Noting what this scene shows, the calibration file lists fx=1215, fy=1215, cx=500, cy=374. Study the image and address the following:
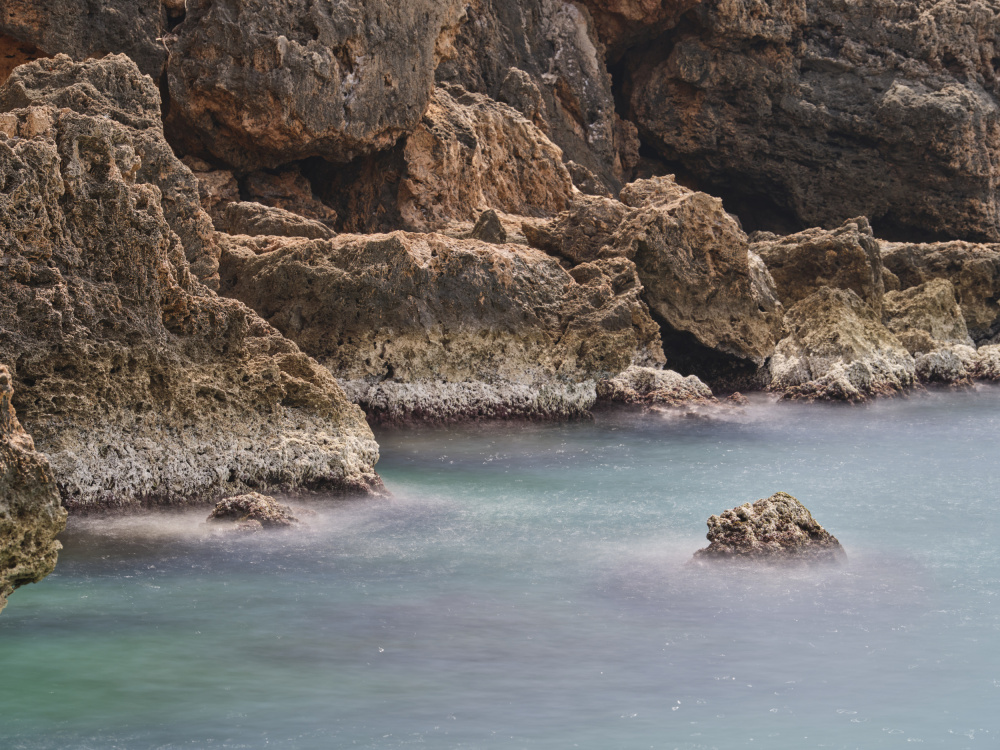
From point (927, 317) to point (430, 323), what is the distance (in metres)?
9.20

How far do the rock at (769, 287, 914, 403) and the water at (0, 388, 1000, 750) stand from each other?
19.1 feet

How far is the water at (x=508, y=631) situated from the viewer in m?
5.12

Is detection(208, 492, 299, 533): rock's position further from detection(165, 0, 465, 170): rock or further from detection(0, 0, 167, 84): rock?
detection(165, 0, 465, 170): rock

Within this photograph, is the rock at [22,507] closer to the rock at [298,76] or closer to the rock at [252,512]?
the rock at [252,512]

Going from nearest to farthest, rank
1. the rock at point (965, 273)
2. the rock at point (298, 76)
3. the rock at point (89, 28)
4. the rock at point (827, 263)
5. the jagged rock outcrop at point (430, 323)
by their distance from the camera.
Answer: the jagged rock outcrop at point (430, 323) < the rock at point (89, 28) < the rock at point (298, 76) < the rock at point (827, 263) < the rock at point (965, 273)

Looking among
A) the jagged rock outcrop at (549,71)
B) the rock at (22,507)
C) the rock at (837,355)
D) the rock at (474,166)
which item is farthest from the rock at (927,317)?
the rock at (22,507)

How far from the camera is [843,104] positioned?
90.5 feet

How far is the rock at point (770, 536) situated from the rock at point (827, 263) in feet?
→ 35.3

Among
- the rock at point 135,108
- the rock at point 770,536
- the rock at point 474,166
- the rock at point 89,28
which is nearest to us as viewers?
the rock at point 770,536

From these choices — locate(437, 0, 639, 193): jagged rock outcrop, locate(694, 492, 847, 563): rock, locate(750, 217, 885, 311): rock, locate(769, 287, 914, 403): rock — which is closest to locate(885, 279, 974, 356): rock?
locate(750, 217, 885, 311): rock

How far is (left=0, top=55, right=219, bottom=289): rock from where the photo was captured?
11.0 meters

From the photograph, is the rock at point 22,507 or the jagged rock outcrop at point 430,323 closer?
the rock at point 22,507

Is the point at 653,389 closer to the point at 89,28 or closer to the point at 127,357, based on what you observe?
the point at 127,357

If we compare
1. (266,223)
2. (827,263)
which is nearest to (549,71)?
(827,263)
